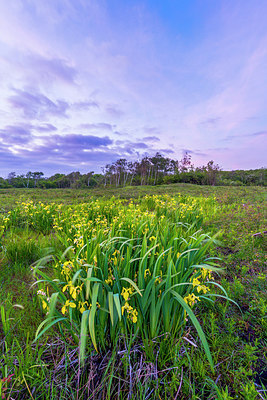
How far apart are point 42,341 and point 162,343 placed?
1.06 m

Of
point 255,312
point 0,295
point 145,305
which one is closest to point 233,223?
point 255,312

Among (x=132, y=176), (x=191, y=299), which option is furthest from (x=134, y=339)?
(x=132, y=176)

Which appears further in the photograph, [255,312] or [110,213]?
[110,213]

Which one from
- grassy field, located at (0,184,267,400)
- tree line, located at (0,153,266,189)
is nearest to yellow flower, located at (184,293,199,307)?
grassy field, located at (0,184,267,400)

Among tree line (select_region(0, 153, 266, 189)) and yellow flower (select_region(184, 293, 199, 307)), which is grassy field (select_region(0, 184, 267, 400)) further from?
tree line (select_region(0, 153, 266, 189))

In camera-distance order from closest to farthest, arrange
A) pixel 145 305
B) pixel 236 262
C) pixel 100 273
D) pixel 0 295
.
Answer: pixel 145 305
pixel 100 273
pixel 0 295
pixel 236 262

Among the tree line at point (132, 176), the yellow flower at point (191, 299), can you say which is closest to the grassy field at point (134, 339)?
the yellow flower at point (191, 299)

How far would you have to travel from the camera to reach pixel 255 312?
1.90 meters

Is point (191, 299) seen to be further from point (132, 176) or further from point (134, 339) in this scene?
point (132, 176)

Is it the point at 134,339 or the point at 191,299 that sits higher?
the point at 191,299

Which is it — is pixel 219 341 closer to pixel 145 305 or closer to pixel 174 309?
pixel 174 309

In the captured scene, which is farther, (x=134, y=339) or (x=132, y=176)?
(x=132, y=176)

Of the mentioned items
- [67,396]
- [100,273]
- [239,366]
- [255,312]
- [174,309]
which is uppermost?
[100,273]

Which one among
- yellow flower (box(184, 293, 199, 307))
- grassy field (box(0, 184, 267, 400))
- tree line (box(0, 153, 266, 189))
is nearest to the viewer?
grassy field (box(0, 184, 267, 400))
